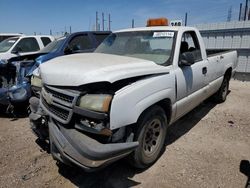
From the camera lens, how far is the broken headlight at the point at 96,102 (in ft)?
7.82

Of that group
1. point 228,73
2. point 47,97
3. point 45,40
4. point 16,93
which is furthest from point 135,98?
point 45,40

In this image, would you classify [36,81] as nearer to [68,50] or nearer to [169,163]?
[169,163]

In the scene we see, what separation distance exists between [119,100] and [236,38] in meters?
8.89

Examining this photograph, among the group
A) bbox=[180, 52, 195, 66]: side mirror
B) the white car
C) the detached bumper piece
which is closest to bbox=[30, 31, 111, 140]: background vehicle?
the detached bumper piece

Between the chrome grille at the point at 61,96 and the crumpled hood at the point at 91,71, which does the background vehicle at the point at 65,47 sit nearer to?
the chrome grille at the point at 61,96

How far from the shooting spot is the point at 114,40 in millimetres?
4379

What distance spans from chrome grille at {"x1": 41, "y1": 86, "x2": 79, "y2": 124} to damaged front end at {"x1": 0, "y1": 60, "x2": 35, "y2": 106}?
2446 millimetres

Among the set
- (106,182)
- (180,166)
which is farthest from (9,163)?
(180,166)

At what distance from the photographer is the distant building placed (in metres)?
9.43

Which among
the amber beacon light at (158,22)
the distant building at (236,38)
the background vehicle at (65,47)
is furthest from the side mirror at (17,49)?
the distant building at (236,38)

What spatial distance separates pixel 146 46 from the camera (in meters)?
3.84

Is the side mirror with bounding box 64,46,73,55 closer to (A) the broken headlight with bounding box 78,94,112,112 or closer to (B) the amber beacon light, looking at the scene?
(B) the amber beacon light

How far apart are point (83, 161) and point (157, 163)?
4.72 feet

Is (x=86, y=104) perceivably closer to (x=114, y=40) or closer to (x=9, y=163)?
(x=9, y=163)
